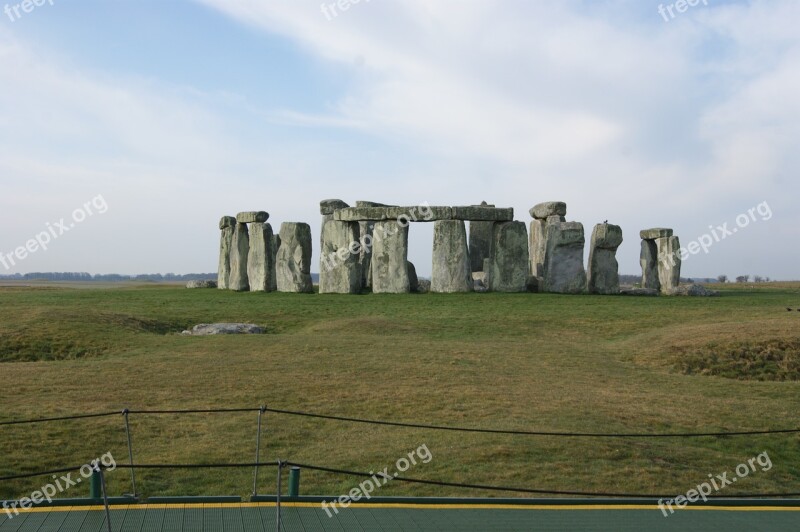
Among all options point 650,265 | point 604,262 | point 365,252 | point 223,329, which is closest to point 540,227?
point 650,265

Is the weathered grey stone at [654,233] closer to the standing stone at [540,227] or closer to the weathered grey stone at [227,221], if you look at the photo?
the standing stone at [540,227]

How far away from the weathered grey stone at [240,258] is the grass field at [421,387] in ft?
21.4

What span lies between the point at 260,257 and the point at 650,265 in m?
15.2

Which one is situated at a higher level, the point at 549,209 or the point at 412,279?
the point at 549,209

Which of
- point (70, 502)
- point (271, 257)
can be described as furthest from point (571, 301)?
point (70, 502)

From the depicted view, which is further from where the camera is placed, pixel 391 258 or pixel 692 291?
pixel 692 291

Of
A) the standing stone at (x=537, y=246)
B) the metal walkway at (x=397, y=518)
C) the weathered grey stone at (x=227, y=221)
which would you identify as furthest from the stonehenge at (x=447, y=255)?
the metal walkway at (x=397, y=518)

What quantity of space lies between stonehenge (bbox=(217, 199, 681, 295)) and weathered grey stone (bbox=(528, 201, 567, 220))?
38mm

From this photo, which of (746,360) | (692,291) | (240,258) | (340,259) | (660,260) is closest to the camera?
(746,360)

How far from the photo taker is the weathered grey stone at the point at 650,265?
31.7 metres

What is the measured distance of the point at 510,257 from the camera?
28641mm

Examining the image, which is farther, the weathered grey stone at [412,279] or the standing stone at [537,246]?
the standing stone at [537,246]

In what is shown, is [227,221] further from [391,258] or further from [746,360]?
[746,360]

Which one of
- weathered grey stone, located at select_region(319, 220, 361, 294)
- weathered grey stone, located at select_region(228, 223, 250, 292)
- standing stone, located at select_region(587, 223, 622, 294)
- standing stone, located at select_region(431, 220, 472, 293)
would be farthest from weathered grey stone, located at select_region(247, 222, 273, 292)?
A: standing stone, located at select_region(587, 223, 622, 294)
